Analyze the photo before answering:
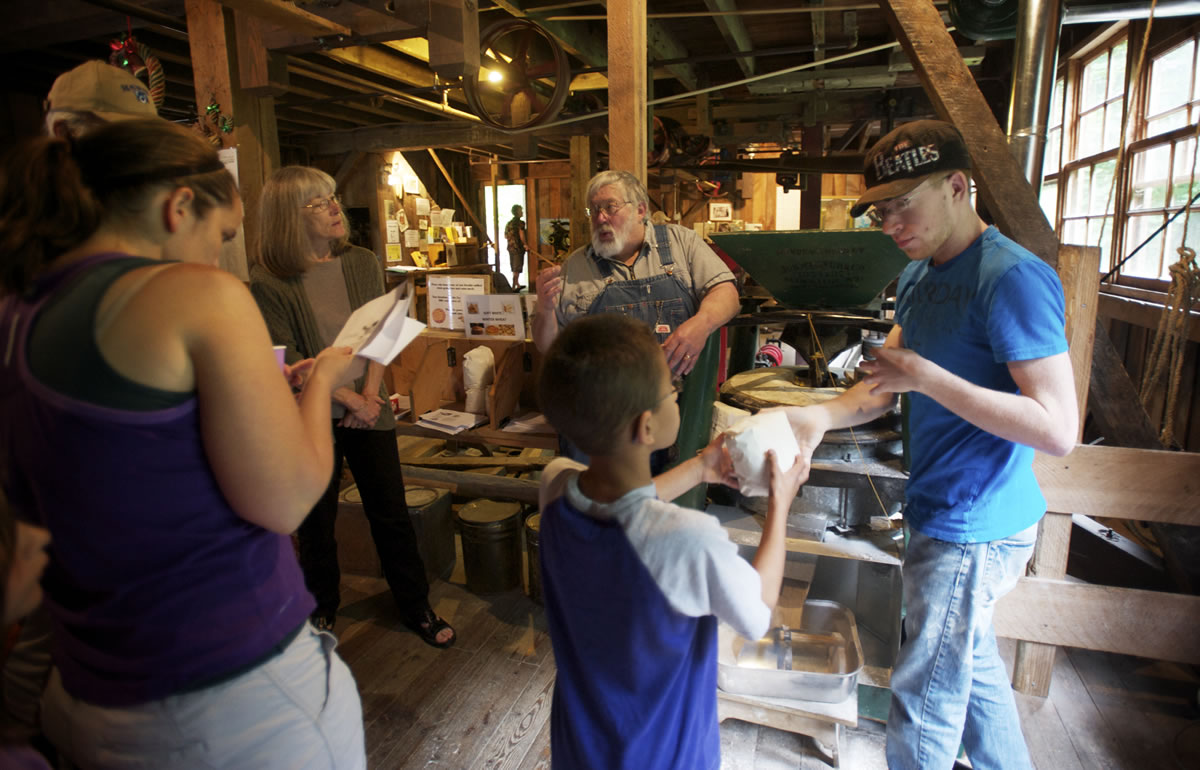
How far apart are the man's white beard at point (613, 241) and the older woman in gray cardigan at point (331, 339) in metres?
0.85

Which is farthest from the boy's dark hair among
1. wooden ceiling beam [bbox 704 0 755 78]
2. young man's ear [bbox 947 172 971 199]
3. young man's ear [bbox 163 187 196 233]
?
wooden ceiling beam [bbox 704 0 755 78]

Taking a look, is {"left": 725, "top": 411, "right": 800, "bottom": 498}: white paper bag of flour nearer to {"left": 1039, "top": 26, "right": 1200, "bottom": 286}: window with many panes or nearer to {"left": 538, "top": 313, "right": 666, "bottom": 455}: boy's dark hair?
{"left": 538, "top": 313, "right": 666, "bottom": 455}: boy's dark hair

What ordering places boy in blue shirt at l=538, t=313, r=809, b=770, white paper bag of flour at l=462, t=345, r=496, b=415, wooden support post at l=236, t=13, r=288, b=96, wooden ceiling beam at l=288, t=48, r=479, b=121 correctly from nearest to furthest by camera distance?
boy in blue shirt at l=538, t=313, r=809, b=770 < wooden support post at l=236, t=13, r=288, b=96 < white paper bag of flour at l=462, t=345, r=496, b=415 < wooden ceiling beam at l=288, t=48, r=479, b=121

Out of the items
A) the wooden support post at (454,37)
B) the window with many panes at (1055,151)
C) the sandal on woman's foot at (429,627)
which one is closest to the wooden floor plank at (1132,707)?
the sandal on woman's foot at (429,627)

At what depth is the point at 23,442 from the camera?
85 cm

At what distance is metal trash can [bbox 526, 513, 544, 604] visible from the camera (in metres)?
3.08

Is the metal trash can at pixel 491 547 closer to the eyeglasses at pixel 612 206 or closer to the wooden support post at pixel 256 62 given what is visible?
the eyeglasses at pixel 612 206

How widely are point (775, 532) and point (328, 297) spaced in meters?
2.00

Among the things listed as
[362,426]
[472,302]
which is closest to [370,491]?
[362,426]

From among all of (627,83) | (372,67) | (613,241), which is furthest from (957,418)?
(372,67)

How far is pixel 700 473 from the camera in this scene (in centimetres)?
139

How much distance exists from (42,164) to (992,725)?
7.52ft

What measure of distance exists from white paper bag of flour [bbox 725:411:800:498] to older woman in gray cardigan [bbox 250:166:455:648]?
164 cm

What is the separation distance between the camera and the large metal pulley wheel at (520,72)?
154 inches
